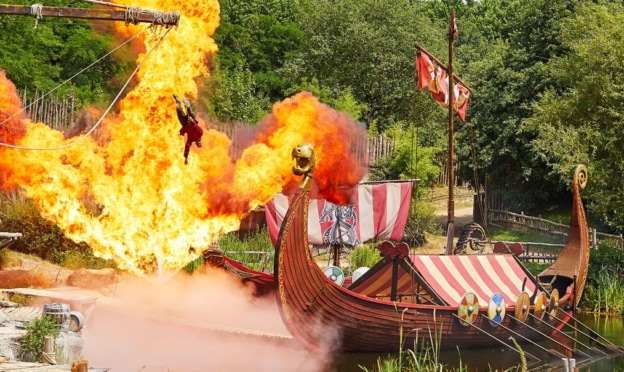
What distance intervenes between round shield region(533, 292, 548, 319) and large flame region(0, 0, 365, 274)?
676 cm

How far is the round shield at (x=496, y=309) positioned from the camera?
20031 millimetres

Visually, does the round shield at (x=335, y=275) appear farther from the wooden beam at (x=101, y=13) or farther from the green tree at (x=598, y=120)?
the green tree at (x=598, y=120)

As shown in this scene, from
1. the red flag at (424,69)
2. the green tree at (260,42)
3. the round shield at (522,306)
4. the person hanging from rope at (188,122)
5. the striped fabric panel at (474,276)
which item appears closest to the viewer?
the person hanging from rope at (188,122)

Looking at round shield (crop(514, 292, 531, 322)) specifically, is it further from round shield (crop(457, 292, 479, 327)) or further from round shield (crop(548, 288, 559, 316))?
round shield (crop(548, 288, 559, 316))

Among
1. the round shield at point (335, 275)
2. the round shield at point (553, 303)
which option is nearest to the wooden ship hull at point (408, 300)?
the round shield at point (553, 303)

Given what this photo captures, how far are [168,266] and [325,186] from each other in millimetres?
5384

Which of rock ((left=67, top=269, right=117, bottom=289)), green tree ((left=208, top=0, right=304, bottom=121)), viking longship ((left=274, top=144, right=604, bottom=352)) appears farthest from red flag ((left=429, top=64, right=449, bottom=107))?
green tree ((left=208, top=0, right=304, bottom=121))

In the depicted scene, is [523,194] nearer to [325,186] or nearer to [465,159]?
[465,159]

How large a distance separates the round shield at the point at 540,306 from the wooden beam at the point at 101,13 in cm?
1052

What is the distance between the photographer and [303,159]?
17.4 m

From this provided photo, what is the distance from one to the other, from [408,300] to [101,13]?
9583mm

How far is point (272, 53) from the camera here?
58906 mm

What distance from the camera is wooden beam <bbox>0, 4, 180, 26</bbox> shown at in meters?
14.8

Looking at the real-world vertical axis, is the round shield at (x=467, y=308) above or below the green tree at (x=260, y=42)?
below
